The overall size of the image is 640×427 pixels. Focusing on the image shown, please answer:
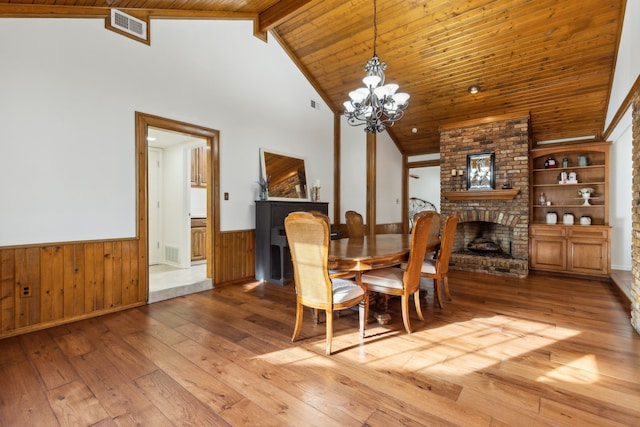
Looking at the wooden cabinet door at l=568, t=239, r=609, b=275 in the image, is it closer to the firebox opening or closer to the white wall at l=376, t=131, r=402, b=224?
the firebox opening

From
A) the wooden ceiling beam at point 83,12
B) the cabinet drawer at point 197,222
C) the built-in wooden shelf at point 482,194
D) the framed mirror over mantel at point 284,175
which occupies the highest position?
the wooden ceiling beam at point 83,12

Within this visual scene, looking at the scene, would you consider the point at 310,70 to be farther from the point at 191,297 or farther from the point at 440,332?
the point at 440,332

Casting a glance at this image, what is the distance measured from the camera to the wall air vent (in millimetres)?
3100

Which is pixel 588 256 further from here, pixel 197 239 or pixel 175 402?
pixel 197 239

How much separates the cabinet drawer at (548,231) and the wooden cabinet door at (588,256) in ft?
0.62

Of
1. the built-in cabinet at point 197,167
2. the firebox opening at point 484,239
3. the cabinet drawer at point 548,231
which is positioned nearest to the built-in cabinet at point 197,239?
the built-in cabinet at point 197,167

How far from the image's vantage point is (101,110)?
3.02 metres

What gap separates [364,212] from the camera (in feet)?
20.8

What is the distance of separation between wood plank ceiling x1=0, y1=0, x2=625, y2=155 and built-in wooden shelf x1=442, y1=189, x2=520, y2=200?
4.42 ft

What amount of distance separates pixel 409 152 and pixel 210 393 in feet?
22.0

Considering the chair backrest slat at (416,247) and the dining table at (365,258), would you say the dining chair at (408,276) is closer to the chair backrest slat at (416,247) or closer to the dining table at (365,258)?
the chair backrest slat at (416,247)

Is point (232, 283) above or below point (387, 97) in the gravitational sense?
below

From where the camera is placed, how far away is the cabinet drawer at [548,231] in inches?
189

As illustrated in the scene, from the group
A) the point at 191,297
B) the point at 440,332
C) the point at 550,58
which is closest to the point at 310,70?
the point at 550,58
